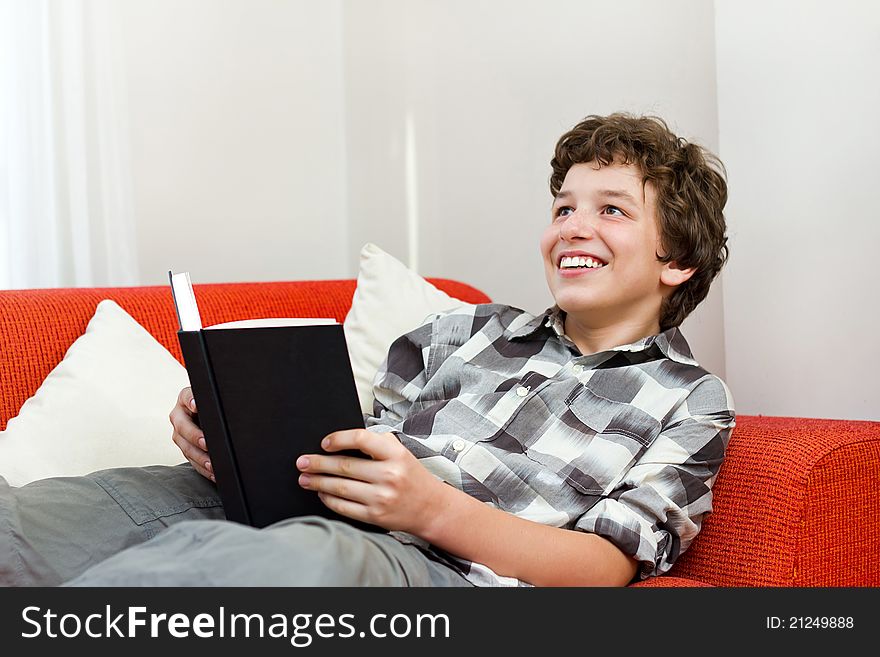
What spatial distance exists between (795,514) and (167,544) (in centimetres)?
73

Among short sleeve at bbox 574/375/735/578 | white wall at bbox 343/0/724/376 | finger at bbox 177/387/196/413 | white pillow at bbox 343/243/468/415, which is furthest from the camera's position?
white wall at bbox 343/0/724/376

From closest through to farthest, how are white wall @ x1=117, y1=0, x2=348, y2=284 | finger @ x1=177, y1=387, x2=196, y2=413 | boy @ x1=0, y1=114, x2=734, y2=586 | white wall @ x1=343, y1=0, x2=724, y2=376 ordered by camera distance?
boy @ x1=0, y1=114, x2=734, y2=586 < finger @ x1=177, y1=387, x2=196, y2=413 < white wall @ x1=343, y1=0, x2=724, y2=376 < white wall @ x1=117, y1=0, x2=348, y2=284

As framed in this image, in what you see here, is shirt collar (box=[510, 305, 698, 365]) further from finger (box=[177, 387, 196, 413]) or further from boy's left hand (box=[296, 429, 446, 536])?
finger (box=[177, 387, 196, 413])

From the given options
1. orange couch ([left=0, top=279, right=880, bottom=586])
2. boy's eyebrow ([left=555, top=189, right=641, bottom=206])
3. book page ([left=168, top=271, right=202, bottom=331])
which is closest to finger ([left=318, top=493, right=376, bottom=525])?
book page ([left=168, top=271, right=202, bottom=331])

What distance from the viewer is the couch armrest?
113 cm

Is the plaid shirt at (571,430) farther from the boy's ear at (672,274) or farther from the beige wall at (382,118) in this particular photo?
the beige wall at (382,118)

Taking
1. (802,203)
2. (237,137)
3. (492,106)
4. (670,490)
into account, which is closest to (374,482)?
(670,490)

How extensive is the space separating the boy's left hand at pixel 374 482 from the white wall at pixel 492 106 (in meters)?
1.12

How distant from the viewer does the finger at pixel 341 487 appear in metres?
0.97

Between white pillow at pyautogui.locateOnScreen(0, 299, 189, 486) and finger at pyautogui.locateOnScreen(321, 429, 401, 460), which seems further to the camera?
white pillow at pyautogui.locateOnScreen(0, 299, 189, 486)

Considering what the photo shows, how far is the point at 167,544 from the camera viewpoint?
82 centimetres

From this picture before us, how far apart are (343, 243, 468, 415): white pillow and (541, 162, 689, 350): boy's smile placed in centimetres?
33

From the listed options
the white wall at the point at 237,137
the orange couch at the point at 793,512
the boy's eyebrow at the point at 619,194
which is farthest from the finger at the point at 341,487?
the white wall at the point at 237,137

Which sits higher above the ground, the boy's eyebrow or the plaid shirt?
the boy's eyebrow
